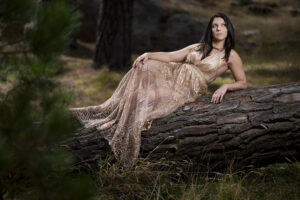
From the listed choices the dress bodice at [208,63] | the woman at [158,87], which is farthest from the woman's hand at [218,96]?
the dress bodice at [208,63]

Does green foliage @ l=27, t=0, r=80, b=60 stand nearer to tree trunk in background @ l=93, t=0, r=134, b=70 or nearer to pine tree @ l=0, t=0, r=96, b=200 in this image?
pine tree @ l=0, t=0, r=96, b=200

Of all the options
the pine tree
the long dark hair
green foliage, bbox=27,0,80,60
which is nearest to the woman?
the long dark hair

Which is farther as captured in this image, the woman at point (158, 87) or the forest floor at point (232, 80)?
the woman at point (158, 87)

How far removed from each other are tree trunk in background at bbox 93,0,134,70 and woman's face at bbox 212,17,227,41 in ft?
9.92

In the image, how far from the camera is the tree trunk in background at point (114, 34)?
6.36 meters

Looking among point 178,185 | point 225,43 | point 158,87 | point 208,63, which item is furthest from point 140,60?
point 178,185

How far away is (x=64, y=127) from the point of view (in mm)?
1602

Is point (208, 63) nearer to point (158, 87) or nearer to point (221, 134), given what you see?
point (158, 87)

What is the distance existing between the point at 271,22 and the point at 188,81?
7.33 m

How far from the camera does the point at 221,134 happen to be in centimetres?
312

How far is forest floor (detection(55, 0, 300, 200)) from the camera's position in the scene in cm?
285

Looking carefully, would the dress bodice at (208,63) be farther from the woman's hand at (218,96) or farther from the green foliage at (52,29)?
the green foliage at (52,29)

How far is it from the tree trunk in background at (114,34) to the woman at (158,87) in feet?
9.21

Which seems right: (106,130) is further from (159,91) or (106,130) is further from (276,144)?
(276,144)
